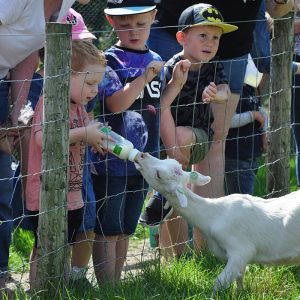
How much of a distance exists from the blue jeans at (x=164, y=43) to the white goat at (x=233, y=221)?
131 cm

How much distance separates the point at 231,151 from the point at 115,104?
65.6 inches

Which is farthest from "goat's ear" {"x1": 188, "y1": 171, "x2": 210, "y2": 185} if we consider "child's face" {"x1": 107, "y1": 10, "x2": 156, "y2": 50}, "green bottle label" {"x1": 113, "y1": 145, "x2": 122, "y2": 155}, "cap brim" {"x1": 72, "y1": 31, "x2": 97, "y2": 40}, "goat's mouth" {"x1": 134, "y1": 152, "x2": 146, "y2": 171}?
"cap brim" {"x1": 72, "y1": 31, "x2": 97, "y2": 40}

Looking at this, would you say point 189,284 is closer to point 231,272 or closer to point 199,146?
point 231,272

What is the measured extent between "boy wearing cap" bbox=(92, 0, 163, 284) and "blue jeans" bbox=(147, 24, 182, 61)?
2.05 feet

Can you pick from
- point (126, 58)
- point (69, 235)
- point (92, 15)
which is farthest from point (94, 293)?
point (92, 15)

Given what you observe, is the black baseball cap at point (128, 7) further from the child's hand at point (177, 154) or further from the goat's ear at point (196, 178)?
the goat's ear at point (196, 178)

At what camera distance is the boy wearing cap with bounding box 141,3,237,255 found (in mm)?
5125

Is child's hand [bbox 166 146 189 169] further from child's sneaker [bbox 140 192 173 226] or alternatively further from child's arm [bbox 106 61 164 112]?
child's arm [bbox 106 61 164 112]

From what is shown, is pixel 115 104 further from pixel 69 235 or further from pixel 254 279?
pixel 254 279

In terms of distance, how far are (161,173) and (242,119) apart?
167 cm

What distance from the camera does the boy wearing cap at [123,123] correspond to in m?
4.67

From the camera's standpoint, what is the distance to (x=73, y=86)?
14.4ft

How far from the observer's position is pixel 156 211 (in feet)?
16.8

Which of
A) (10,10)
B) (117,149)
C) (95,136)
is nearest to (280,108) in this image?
(117,149)
